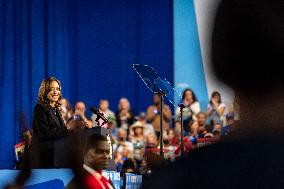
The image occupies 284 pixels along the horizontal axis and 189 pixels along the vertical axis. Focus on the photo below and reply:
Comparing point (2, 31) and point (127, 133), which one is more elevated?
point (2, 31)

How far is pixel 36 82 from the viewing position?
1317 centimetres

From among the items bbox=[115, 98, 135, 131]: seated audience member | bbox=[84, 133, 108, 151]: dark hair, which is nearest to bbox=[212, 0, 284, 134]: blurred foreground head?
bbox=[84, 133, 108, 151]: dark hair

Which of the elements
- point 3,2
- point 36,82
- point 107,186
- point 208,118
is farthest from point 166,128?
point 107,186

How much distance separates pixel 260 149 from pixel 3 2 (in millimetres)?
12432

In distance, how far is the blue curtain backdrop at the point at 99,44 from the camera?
13.4m

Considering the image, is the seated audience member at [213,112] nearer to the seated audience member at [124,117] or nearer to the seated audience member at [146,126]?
the seated audience member at [146,126]

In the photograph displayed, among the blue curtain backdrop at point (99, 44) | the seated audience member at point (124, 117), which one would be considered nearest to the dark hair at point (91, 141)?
the seated audience member at point (124, 117)

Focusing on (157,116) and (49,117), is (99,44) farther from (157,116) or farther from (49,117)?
(49,117)

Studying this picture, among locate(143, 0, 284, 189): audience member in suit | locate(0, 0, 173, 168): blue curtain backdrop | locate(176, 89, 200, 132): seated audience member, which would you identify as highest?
locate(0, 0, 173, 168): blue curtain backdrop

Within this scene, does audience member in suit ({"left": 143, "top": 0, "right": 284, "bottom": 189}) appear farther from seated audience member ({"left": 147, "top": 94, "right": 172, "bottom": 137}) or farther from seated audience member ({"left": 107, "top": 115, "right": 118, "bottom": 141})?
seated audience member ({"left": 147, "top": 94, "right": 172, "bottom": 137})

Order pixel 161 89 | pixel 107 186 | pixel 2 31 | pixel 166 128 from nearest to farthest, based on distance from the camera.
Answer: pixel 107 186
pixel 161 89
pixel 166 128
pixel 2 31

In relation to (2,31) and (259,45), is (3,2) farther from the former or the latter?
(259,45)

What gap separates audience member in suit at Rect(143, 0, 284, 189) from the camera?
2.98 feet

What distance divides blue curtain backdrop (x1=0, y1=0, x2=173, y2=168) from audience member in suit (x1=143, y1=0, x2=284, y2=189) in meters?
12.4
